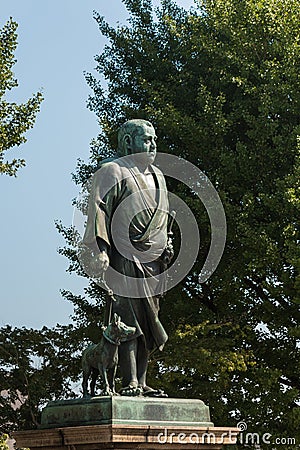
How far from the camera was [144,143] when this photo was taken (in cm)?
808

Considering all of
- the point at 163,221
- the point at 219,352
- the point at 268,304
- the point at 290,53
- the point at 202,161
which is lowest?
→ the point at 163,221

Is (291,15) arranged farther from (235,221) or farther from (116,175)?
(116,175)

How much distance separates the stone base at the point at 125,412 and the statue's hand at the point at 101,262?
1171 mm

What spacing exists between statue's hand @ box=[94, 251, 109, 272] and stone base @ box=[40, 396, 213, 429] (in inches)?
46.1

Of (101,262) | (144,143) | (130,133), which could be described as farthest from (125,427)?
(130,133)

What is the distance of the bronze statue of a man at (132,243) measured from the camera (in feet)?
25.2

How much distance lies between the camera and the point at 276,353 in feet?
53.8

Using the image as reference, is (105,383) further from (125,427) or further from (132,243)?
(132,243)

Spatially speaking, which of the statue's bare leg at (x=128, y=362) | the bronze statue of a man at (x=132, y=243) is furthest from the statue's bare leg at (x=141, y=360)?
the statue's bare leg at (x=128, y=362)

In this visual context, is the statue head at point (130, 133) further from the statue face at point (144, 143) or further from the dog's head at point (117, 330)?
the dog's head at point (117, 330)

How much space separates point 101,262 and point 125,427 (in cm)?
154

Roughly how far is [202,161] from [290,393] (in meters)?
4.89

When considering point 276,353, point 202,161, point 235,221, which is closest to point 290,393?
point 276,353

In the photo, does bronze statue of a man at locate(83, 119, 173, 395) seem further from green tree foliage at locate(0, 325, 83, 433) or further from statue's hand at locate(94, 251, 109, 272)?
green tree foliage at locate(0, 325, 83, 433)
